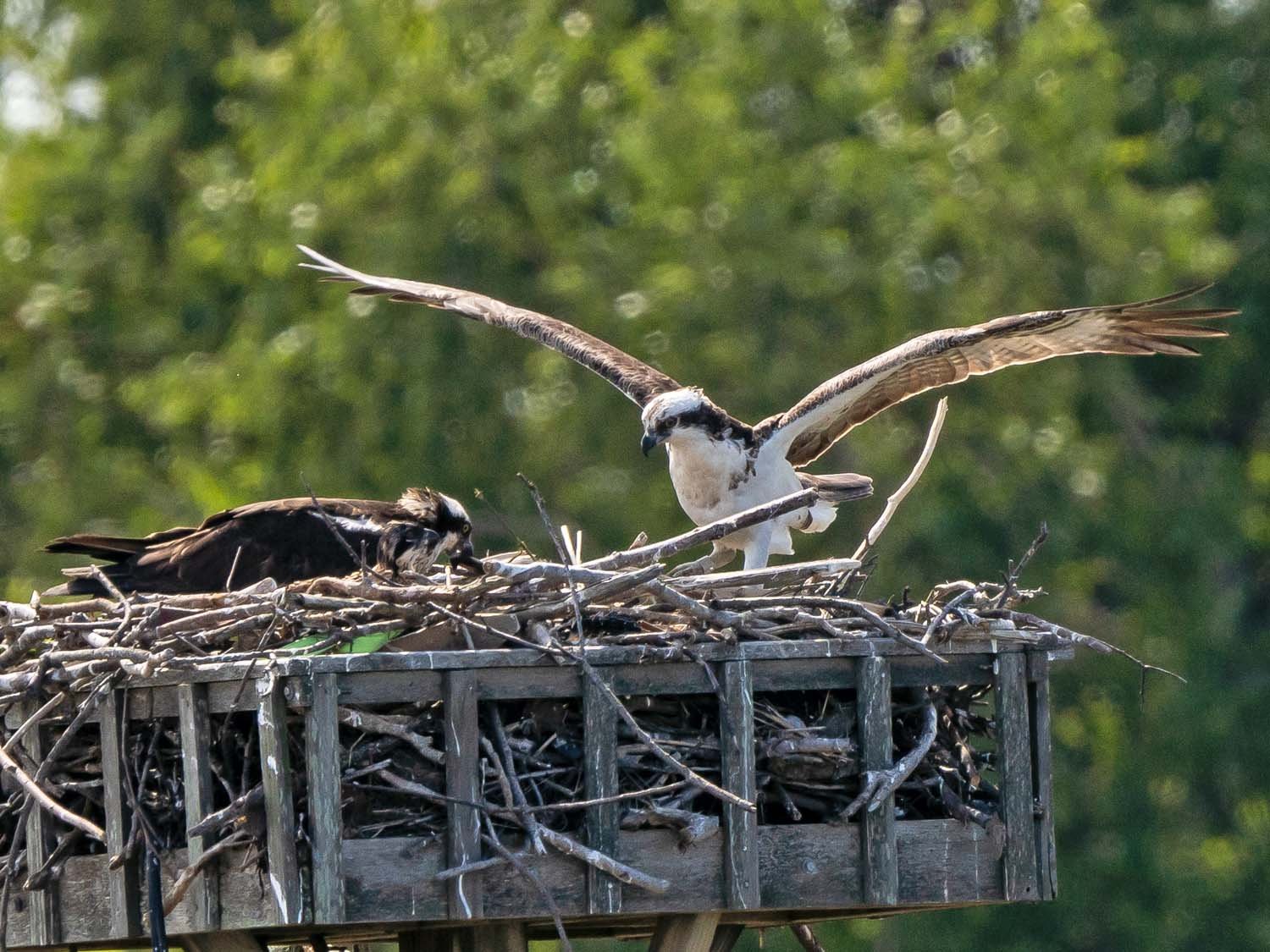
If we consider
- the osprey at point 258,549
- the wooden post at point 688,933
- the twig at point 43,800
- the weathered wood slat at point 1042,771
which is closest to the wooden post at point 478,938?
the wooden post at point 688,933

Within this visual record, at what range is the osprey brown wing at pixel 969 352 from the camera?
889 centimetres

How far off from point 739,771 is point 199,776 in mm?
1432

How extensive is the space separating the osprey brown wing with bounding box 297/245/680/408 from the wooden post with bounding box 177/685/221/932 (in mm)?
3534

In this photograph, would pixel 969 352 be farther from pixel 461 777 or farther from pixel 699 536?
pixel 461 777

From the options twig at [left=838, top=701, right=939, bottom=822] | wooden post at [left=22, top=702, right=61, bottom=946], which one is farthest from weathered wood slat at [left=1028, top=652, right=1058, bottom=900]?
wooden post at [left=22, top=702, right=61, bottom=946]

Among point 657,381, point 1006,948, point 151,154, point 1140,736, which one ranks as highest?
point 151,154

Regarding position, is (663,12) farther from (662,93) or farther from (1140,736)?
(1140,736)

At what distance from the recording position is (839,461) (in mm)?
15875

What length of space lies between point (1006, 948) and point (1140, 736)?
1.68 metres

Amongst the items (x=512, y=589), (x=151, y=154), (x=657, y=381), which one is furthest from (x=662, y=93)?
(x=512, y=589)

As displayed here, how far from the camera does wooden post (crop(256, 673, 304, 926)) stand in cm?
629

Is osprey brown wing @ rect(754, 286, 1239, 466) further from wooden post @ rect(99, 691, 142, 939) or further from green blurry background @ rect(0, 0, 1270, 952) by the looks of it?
green blurry background @ rect(0, 0, 1270, 952)

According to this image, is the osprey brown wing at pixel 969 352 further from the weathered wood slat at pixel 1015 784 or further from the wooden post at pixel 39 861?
the wooden post at pixel 39 861

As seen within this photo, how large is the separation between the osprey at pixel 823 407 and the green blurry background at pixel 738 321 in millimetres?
5481
